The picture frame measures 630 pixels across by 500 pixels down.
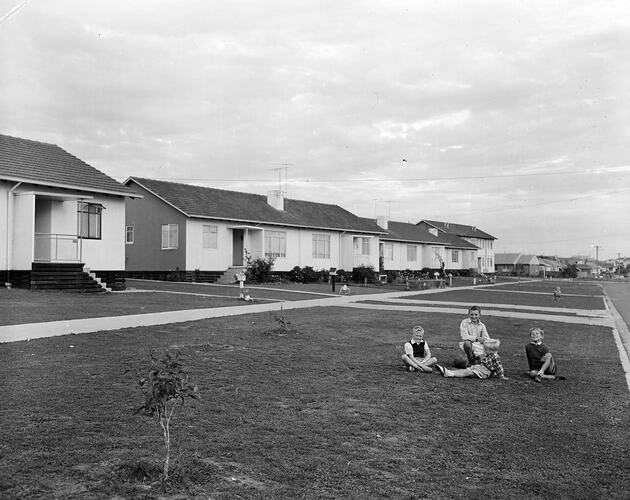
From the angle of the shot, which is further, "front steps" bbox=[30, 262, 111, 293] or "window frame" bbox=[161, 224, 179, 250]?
"window frame" bbox=[161, 224, 179, 250]

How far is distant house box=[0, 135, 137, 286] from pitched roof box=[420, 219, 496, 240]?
51.5 metres

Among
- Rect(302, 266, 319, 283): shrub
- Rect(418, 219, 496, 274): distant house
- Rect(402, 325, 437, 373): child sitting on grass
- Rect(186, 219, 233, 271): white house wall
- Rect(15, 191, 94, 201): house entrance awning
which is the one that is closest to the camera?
Rect(402, 325, 437, 373): child sitting on grass

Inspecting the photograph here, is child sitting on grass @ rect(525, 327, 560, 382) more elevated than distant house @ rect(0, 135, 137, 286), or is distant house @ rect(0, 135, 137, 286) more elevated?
distant house @ rect(0, 135, 137, 286)

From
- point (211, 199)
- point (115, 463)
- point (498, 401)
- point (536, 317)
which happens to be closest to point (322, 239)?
point (211, 199)

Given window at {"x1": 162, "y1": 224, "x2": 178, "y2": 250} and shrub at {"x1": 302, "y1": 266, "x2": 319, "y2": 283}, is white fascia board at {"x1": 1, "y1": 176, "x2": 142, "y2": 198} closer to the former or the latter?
window at {"x1": 162, "y1": 224, "x2": 178, "y2": 250}

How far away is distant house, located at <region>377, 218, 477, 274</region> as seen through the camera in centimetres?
5212

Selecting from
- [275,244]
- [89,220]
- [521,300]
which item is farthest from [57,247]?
[521,300]

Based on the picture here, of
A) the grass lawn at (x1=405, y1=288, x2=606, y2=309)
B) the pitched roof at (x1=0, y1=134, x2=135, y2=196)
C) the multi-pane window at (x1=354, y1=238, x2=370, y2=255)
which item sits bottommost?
the grass lawn at (x1=405, y1=288, x2=606, y2=309)

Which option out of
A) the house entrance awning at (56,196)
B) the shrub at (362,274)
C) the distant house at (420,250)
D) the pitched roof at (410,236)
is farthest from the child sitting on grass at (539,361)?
the pitched roof at (410,236)

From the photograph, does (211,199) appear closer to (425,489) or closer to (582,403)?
(582,403)

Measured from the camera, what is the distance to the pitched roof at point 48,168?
2102cm

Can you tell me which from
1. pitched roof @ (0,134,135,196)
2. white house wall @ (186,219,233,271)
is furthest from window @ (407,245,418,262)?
pitched roof @ (0,134,135,196)

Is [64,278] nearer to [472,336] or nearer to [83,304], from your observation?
[83,304]

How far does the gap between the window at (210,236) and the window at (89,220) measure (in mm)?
9093
